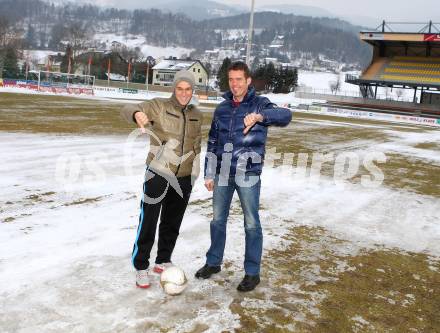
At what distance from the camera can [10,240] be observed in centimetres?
460

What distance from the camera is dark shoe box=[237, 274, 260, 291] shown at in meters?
3.84

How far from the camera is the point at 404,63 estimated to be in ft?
175

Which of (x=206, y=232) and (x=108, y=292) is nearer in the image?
(x=108, y=292)

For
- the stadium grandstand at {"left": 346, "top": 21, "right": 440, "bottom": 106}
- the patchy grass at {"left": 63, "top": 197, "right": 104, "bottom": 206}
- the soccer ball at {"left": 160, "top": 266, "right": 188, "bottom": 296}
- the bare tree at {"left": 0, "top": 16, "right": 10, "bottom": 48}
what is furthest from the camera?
the bare tree at {"left": 0, "top": 16, "right": 10, "bottom": 48}

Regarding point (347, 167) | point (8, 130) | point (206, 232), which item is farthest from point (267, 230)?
point (8, 130)

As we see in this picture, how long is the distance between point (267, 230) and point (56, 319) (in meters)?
3.11

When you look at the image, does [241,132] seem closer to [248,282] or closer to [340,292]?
[248,282]

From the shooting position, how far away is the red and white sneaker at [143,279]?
373 cm

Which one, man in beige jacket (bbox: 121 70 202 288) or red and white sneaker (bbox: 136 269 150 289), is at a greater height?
man in beige jacket (bbox: 121 70 202 288)

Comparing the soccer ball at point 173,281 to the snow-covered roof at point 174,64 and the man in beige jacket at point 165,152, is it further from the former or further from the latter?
the snow-covered roof at point 174,64

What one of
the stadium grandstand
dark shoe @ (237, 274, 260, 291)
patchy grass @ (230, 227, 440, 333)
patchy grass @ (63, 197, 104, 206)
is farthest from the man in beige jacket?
the stadium grandstand

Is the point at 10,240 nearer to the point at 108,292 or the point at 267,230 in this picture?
the point at 108,292

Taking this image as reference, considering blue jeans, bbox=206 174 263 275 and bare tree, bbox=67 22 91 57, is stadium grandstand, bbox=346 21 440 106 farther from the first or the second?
bare tree, bbox=67 22 91 57

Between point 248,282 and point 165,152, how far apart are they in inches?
54.6
